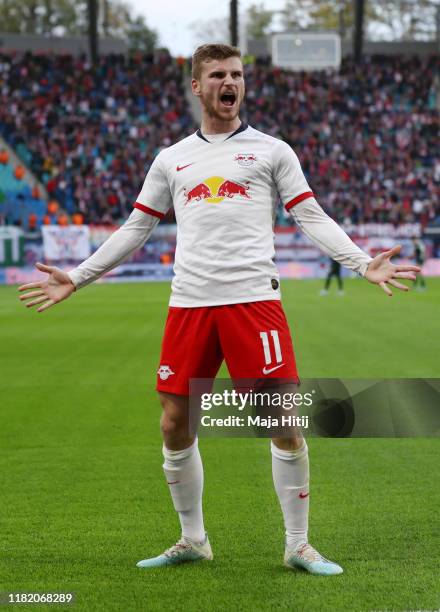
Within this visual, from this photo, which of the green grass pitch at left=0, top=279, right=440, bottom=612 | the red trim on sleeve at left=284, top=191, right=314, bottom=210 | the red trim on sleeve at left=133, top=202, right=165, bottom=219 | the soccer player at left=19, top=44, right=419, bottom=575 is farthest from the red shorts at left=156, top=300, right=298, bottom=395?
the green grass pitch at left=0, top=279, right=440, bottom=612

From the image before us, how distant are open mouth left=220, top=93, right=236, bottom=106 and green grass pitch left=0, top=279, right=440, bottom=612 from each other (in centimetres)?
229

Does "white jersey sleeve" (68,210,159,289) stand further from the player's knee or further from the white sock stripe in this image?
the white sock stripe

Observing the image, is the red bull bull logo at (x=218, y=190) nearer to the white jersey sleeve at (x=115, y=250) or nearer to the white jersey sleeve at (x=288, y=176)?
the white jersey sleeve at (x=288, y=176)

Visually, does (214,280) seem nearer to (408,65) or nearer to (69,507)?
(69,507)

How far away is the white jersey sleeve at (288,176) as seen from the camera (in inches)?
201

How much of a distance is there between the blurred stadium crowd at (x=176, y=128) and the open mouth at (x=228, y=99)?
36831 mm

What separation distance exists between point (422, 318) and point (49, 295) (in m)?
16.9

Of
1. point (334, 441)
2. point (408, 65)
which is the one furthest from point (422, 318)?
point (408, 65)

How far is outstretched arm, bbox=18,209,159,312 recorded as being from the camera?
5.41 meters

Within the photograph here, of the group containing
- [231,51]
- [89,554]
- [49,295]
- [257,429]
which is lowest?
[89,554]

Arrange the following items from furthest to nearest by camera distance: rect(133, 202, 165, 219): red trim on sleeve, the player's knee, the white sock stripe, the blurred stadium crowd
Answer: the blurred stadium crowd, rect(133, 202, 165, 219): red trim on sleeve, the player's knee, the white sock stripe

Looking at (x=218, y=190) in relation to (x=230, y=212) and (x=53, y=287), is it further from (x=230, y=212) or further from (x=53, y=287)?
(x=53, y=287)

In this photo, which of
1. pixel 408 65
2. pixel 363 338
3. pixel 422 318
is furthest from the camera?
pixel 408 65

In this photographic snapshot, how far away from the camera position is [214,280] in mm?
5023
